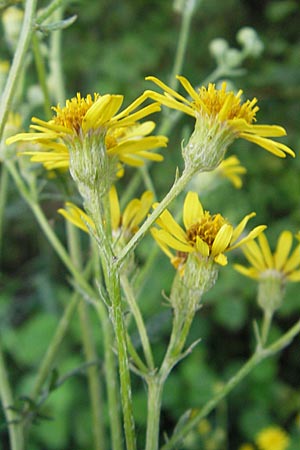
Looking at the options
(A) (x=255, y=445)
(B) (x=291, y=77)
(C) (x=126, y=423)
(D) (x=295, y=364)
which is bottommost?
(A) (x=255, y=445)

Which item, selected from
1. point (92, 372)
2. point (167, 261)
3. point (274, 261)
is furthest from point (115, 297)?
point (167, 261)

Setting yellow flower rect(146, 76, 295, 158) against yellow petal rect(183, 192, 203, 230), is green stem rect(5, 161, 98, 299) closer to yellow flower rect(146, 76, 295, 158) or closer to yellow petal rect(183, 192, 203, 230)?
yellow petal rect(183, 192, 203, 230)

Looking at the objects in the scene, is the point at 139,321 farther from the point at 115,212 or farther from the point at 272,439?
the point at 272,439

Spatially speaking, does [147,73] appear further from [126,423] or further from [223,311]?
[126,423]

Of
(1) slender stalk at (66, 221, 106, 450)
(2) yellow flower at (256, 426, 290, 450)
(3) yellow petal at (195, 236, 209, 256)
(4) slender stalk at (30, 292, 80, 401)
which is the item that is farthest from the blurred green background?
(3) yellow petal at (195, 236, 209, 256)

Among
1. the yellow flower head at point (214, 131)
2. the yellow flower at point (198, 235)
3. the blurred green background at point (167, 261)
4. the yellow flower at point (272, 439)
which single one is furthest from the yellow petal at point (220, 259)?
the yellow flower at point (272, 439)

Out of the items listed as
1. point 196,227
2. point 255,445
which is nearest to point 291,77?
point 255,445

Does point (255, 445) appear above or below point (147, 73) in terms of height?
below
